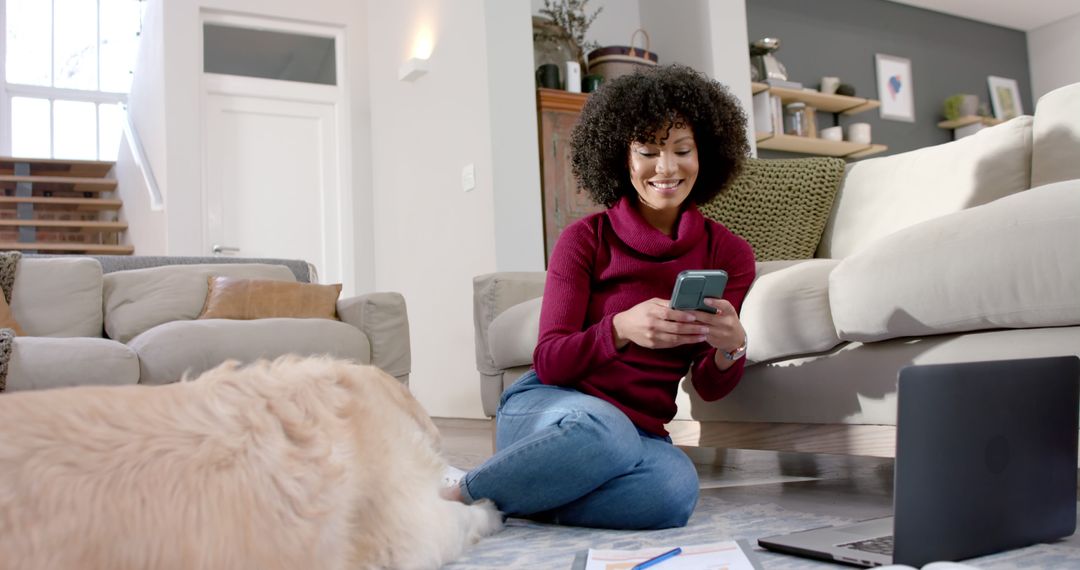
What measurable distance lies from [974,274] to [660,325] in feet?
1.55

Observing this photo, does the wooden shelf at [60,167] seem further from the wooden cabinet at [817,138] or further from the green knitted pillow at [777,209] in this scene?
the green knitted pillow at [777,209]

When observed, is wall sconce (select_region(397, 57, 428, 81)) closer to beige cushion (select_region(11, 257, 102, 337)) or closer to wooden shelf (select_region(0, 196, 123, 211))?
beige cushion (select_region(11, 257, 102, 337))

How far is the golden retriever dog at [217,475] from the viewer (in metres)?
0.70

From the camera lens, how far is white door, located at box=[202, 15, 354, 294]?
5.39 metres

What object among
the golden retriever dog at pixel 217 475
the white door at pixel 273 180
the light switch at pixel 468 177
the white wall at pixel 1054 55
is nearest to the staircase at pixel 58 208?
the white door at pixel 273 180

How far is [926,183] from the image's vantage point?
6.98ft

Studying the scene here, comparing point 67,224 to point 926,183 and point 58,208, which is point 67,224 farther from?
point 926,183

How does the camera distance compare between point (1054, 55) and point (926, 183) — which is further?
point (1054, 55)

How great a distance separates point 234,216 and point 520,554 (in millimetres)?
4737

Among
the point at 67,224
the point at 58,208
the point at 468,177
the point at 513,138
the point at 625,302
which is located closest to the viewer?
the point at 625,302

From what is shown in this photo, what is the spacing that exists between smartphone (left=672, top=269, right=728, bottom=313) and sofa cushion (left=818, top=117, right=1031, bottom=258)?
1.94 ft

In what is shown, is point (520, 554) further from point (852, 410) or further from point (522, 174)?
point (522, 174)

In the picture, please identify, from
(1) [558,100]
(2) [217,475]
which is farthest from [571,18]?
(2) [217,475]

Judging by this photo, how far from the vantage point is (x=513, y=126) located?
390 cm
